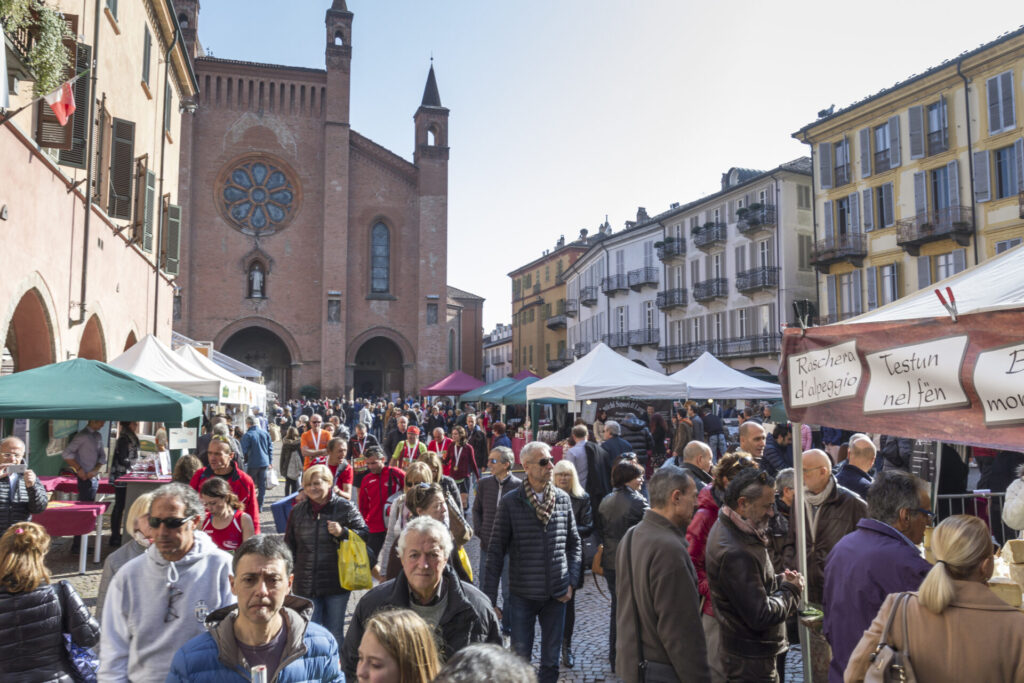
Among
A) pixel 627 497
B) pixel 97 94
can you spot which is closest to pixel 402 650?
pixel 627 497

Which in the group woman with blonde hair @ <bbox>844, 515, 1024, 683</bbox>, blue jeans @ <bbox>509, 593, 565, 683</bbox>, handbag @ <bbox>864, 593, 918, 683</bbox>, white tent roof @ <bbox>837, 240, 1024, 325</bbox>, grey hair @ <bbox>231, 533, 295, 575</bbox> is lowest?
blue jeans @ <bbox>509, 593, 565, 683</bbox>

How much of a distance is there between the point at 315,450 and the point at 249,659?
8.85m

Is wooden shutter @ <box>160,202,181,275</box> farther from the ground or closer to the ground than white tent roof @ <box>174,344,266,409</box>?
farther from the ground

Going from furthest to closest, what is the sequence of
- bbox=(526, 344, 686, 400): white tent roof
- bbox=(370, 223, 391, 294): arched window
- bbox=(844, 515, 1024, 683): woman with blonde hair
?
bbox=(370, 223, 391, 294): arched window, bbox=(526, 344, 686, 400): white tent roof, bbox=(844, 515, 1024, 683): woman with blonde hair

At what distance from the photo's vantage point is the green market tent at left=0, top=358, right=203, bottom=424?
25.5 feet

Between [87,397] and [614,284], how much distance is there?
40.8m

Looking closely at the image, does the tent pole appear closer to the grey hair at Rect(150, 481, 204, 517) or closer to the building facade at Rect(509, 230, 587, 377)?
the grey hair at Rect(150, 481, 204, 517)

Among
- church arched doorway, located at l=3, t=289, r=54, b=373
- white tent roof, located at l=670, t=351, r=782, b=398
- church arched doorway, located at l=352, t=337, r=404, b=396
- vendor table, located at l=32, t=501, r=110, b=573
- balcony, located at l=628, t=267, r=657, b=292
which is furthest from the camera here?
balcony, located at l=628, t=267, r=657, b=292

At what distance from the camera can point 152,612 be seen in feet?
11.0

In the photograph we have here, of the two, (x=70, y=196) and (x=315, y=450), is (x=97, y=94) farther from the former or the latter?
(x=315, y=450)

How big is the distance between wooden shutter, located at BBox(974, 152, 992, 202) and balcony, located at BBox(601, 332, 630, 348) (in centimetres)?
2286

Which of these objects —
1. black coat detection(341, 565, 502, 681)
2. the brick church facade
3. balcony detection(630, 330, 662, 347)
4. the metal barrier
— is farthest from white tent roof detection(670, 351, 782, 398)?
balcony detection(630, 330, 662, 347)

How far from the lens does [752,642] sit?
3723 mm

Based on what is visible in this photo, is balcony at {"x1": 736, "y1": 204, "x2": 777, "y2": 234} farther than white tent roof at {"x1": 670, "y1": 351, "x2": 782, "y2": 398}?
Yes
